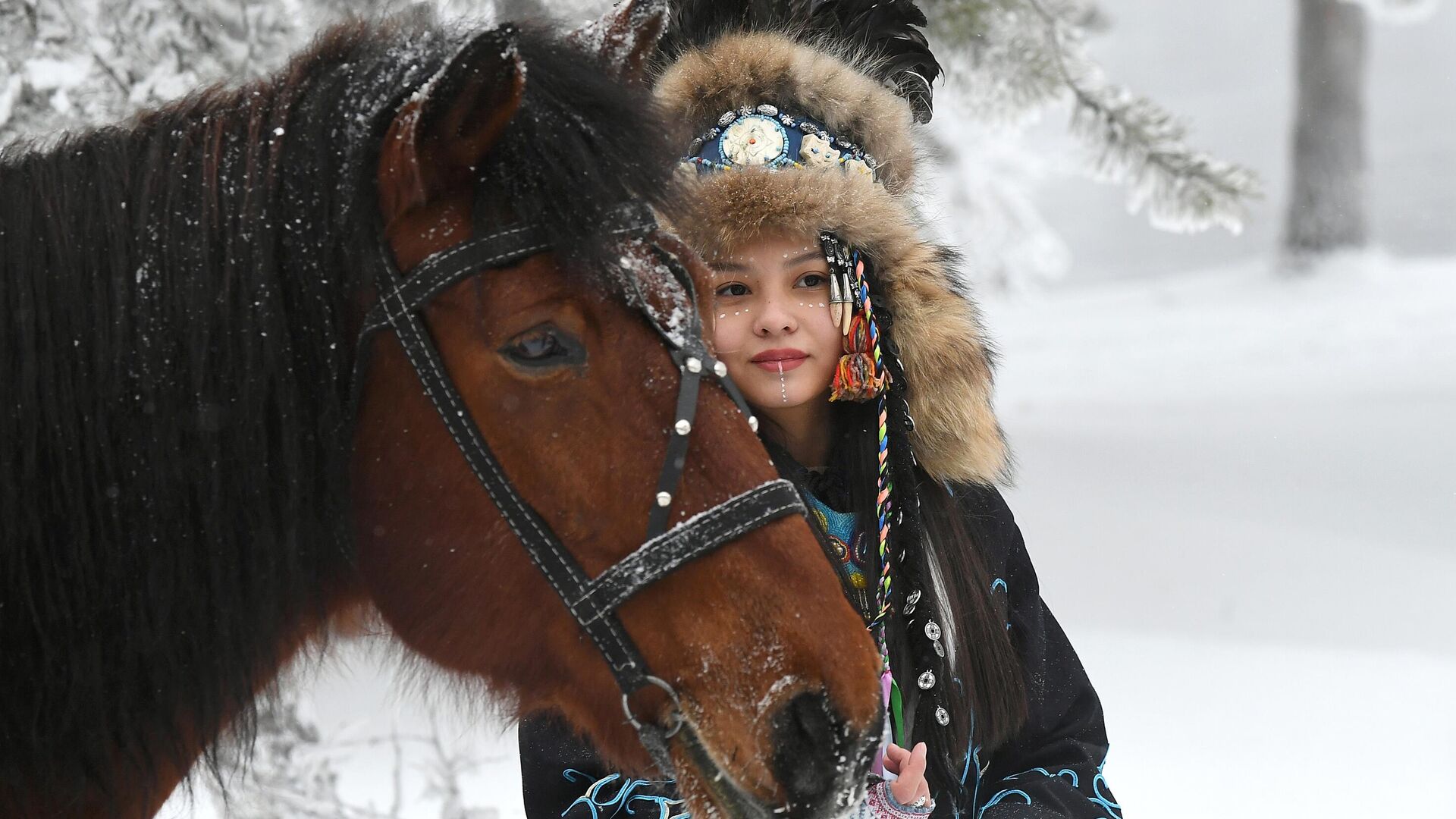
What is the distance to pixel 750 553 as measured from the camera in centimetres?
158

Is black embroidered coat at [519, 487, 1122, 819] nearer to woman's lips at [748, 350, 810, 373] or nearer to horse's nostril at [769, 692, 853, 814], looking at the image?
woman's lips at [748, 350, 810, 373]

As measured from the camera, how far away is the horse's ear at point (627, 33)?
6.03 feet

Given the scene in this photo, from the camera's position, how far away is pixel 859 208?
234cm

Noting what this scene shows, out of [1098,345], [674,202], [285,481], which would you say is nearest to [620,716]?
[285,481]

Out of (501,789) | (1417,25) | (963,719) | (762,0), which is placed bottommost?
(501,789)

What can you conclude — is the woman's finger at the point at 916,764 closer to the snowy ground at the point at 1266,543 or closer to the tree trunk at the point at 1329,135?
the snowy ground at the point at 1266,543

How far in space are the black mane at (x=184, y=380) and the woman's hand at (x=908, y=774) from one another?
1.10 meters

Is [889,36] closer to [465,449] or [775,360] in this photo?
[775,360]

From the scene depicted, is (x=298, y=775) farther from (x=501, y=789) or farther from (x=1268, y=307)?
(x=1268, y=307)

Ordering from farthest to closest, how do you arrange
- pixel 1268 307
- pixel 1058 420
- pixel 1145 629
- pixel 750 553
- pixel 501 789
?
pixel 1268 307, pixel 1058 420, pixel 1145 629, pixel 501 789, pixel 750 553

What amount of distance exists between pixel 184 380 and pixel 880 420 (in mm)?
1376

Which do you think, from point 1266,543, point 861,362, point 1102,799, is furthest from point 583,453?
point 1266,543

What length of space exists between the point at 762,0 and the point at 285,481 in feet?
5.72

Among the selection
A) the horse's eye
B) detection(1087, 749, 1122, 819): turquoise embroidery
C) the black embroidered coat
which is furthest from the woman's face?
detection(1087, 749, 1122, 819): turquoise embroidery
